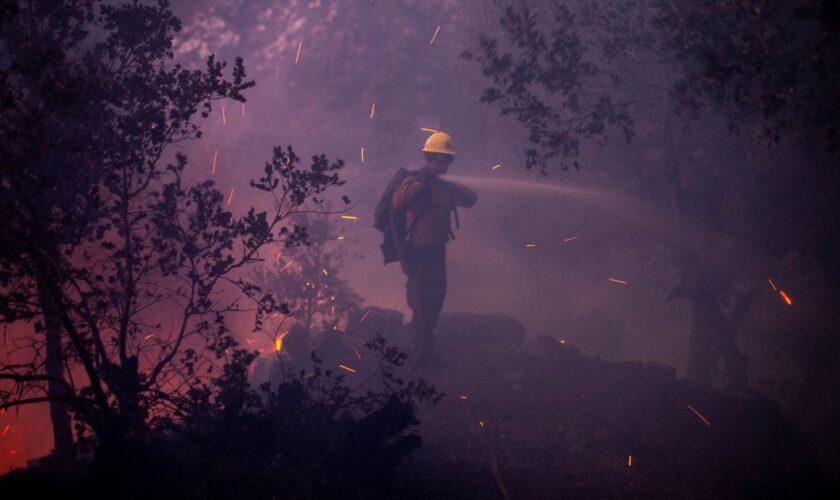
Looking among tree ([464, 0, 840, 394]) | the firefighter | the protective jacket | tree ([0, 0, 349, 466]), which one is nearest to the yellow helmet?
the firefighter

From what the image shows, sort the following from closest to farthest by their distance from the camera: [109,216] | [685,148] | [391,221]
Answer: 1. [109,216]
2. [391,221]
3. [685,148]

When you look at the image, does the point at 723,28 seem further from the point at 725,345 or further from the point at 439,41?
the point at 439,41

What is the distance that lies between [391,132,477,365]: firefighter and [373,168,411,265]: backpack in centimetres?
13

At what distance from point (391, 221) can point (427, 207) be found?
0.80 metres

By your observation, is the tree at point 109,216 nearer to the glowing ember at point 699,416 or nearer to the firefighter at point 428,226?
the firefighter at point 428,226

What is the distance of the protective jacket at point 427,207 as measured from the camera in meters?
9.72

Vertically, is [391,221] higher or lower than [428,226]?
higher

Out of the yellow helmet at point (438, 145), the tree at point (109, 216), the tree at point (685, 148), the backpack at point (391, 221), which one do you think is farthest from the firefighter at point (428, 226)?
the tree at point (109, 216)

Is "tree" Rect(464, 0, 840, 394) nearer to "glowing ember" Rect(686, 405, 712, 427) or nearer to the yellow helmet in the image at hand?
the yellow helmet

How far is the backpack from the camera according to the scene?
9984 mm

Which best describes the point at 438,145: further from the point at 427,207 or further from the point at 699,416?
the point at 699,416

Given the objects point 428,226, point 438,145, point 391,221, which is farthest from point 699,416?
point 438,145

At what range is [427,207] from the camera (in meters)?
9.81

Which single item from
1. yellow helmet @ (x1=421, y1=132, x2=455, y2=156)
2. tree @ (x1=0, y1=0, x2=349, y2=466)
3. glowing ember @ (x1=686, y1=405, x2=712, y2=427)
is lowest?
glowing ember @ (x1=686, y1=405, x2=712, y2=427)
